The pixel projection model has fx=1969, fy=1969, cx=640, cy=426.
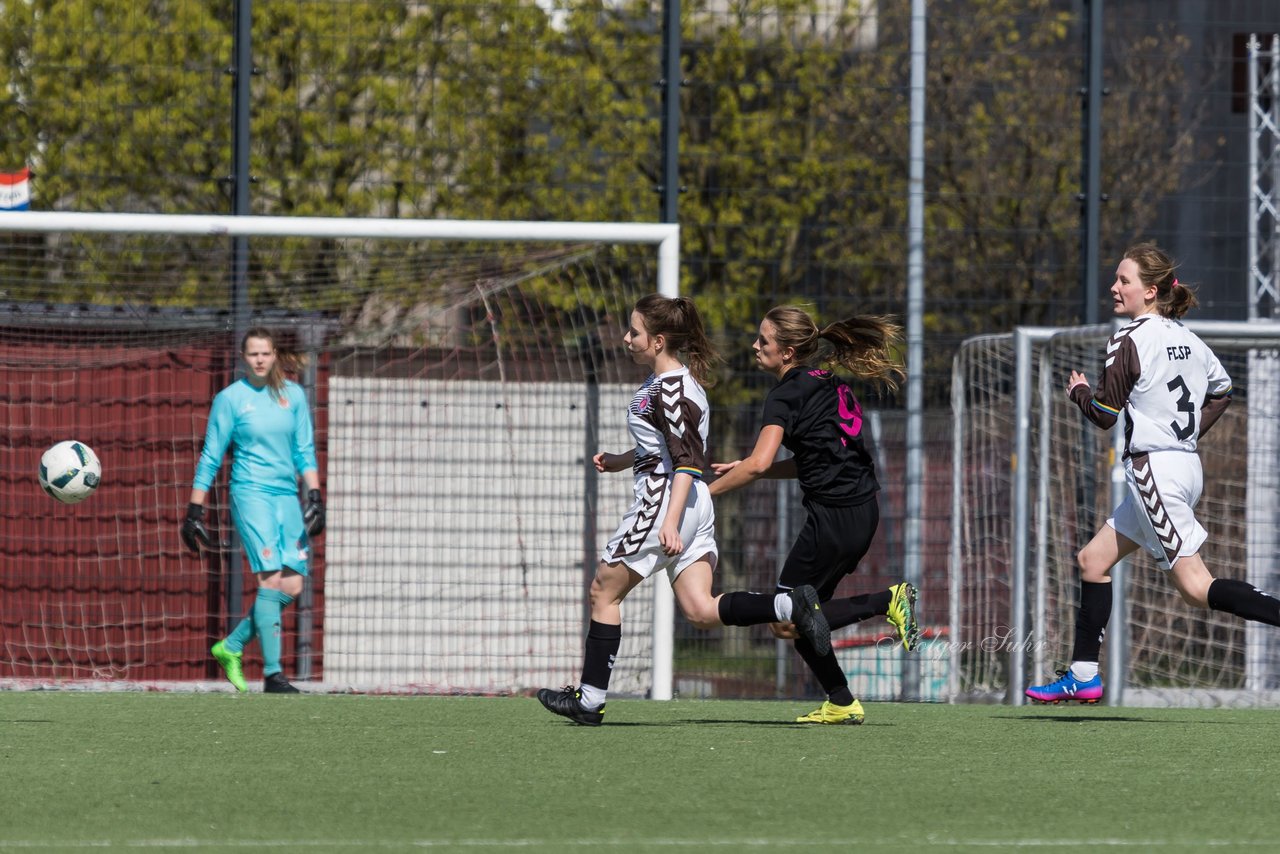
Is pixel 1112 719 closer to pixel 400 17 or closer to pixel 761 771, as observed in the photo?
pixel 761 771

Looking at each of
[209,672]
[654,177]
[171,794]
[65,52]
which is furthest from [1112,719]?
[65,52]

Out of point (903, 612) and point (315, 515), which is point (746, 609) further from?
point (315, 515)

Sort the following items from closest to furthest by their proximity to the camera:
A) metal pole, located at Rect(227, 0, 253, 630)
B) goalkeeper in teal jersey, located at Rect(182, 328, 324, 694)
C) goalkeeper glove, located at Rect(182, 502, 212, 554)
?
goalkeeper glove, located at Rect(182, 502, 212, 554), goalkeeper in teal jersey, located at Rect(182, 328, 324, 694), metal pole, located at Rect(227, 0, 253, 630)

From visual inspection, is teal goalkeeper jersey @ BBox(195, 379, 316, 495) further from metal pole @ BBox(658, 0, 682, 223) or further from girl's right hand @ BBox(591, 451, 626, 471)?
girl's right hand @ BBox(591, 451, 626, 471)

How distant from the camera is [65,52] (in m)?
15.6

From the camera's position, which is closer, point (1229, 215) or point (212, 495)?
point (212, 495)

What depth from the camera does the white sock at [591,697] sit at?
24.0ft

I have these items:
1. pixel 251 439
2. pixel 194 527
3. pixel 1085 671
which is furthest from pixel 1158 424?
pixel 194 527

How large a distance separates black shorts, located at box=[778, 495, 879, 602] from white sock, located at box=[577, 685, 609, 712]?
0.78m

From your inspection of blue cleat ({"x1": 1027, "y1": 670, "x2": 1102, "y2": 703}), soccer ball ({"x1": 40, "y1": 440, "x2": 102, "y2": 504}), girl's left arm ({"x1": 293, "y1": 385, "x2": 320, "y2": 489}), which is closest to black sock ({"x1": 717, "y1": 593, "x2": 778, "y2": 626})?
blue cleat ({"x1": 1027, "y1": 670, "x2": 1102, "y2": 703})

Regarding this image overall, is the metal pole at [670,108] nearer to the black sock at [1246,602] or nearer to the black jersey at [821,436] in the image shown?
the black jersey at [821,436]

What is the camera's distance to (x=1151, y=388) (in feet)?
24.2

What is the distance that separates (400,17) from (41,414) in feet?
18.1

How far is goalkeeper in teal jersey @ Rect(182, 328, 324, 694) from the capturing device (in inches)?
399
